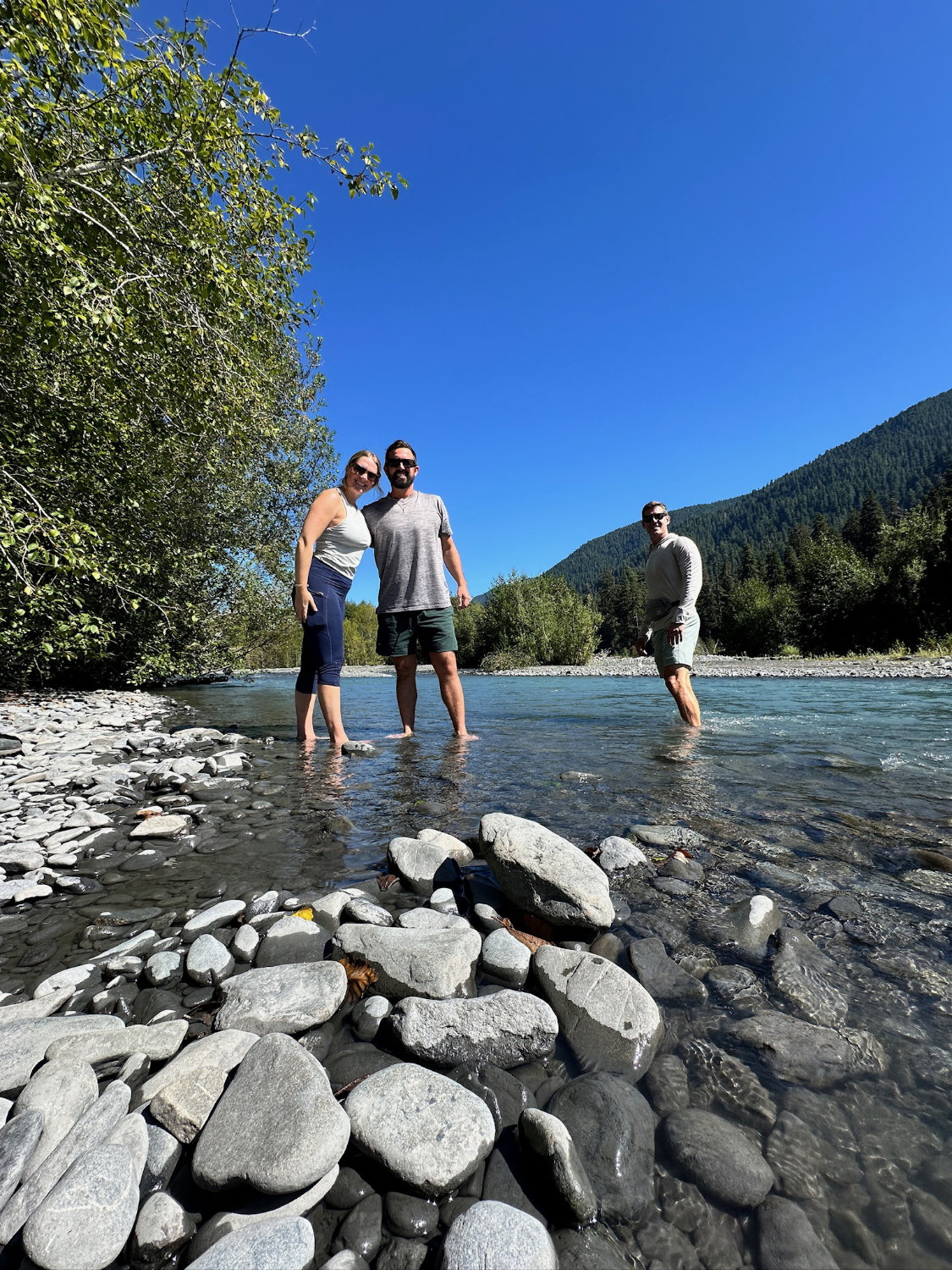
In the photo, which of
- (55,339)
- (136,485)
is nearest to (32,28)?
(55,339)

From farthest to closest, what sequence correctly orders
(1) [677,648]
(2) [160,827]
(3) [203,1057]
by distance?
(1) [677,648] → (2) [160,827] → (3) [203,1057]

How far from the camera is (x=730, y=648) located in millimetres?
65125

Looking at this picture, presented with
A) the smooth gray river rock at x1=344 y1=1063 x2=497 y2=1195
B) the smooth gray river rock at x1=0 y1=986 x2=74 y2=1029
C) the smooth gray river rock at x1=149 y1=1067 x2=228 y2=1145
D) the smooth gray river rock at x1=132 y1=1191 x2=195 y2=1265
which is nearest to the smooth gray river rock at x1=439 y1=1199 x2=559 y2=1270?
the smooth gray river rock at x1=344 y1=1063 x2=497 y2=1195

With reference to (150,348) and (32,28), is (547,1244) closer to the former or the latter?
(32,28)

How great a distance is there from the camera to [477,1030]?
1491mm

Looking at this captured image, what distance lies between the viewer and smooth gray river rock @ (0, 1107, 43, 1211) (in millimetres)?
1032

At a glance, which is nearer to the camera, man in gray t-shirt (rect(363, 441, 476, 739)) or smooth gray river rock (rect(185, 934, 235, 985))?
smooth gray river rock (rect(185, 934, 235, 985))

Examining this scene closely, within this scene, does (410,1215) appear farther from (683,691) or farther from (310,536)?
(683,691)

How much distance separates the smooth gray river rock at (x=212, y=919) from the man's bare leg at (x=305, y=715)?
12.6ft

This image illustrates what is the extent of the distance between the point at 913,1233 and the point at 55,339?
9135 millimetres

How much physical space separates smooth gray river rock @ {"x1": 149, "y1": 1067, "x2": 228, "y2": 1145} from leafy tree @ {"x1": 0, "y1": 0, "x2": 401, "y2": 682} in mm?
5163

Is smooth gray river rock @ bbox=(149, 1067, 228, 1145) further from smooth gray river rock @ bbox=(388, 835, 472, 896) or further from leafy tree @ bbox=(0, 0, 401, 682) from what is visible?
leafy tree @ bbox=(0, 0, 401, 682)

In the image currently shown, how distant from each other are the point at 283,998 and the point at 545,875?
0.98 m

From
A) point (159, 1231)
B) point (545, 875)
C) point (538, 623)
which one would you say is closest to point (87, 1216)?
point (159, 1231)
